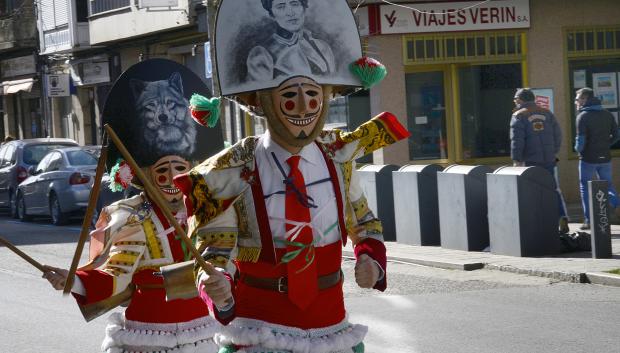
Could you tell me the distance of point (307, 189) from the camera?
447 centimetres

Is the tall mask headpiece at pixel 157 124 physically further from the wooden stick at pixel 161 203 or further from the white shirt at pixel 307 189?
the wooden stick at pixel 161 203

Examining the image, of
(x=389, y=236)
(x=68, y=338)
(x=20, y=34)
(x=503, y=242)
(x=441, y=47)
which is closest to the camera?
(x=68, y=338)

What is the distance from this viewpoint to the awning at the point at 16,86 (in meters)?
38.0

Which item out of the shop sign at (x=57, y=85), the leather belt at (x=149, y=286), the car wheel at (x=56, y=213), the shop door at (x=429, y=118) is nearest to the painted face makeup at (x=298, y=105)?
the leather belt at (x=149, y=286)

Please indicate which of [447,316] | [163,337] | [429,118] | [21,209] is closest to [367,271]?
[163,337]

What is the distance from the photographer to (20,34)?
1531 inches

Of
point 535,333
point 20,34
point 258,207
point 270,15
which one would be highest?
point 20,34

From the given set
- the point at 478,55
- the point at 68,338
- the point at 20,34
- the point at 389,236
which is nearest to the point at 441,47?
the point at 478,55

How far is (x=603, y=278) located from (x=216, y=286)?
25.3 feet

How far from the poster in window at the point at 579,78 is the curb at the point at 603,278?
Result: 9.82 meters

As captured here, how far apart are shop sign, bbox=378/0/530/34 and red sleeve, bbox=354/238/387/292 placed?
52.4ft

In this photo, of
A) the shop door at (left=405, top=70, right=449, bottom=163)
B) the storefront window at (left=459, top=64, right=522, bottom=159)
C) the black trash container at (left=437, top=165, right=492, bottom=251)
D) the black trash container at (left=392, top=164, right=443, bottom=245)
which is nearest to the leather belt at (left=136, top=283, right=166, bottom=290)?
the black trash container at (left=437, top=165, right=492, bottom=251)

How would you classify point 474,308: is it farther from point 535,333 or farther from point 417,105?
point 417,105

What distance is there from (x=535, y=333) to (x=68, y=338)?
11.8ft
